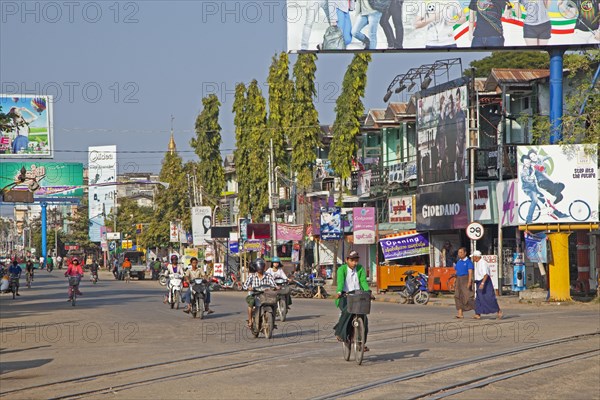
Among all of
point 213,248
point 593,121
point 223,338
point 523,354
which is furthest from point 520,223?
point 213,248

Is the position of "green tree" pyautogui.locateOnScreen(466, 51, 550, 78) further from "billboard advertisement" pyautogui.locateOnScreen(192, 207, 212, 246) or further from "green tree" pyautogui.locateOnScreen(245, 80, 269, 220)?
"billboard advertisement" pyautogui.locateOnScreen(192, 207, 212, 246)

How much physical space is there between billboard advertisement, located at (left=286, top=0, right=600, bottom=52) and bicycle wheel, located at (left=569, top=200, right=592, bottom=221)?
20.5ft

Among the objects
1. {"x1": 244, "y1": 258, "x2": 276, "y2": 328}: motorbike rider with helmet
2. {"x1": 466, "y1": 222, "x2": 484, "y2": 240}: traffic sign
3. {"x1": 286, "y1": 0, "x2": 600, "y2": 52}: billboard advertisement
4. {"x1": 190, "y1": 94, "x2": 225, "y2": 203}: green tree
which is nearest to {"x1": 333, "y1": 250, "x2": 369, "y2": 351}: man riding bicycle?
{"x1": 244, "y1": 258, "x2": 276, "y2": 328}: motorbike rider with helmet

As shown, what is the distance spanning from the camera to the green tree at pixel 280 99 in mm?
56719

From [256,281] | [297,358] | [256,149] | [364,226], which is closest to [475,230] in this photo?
[364,226]

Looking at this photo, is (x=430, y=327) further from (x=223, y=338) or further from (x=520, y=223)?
(x=520, y=223)

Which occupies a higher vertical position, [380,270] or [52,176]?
[52,176]

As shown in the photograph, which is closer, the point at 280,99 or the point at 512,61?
the point at 280,99

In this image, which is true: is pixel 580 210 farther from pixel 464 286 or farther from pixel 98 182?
pixel 98 182

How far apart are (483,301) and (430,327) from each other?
9.12ft

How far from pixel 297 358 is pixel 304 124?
1526 inches

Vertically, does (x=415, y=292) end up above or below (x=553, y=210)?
below

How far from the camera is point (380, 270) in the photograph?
44531mm

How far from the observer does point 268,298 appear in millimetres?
21547
